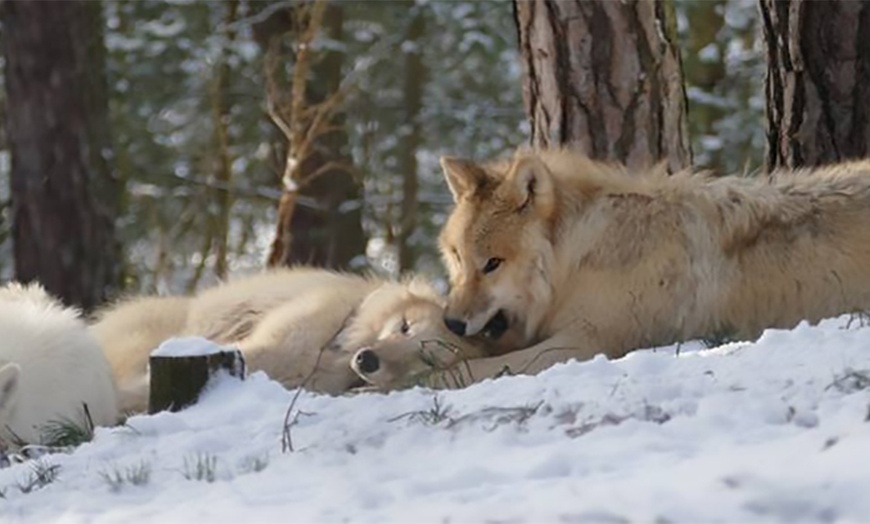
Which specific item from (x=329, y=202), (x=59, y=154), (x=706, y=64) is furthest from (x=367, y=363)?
(x=706, y=64)

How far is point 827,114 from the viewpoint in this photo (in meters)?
8.72

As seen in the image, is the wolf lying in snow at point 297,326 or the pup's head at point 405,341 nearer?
the pup's head at point 405,341

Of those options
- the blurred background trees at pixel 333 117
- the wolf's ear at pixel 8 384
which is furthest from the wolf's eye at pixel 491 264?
the blurred background trees at pixel 333 117

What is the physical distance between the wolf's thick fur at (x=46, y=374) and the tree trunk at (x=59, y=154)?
574 cm

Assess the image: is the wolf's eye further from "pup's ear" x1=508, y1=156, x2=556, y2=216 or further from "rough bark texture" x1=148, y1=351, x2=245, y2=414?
"rough bark texture" x1=148, y1=351, x2=245, y2=414

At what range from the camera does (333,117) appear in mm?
17016

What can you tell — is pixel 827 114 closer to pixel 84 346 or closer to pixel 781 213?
pixel 781 213

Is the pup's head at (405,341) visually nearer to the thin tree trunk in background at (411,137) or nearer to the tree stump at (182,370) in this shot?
the tree stump at (182,370)

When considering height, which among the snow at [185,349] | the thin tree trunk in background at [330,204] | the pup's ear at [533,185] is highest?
the pup's ear at [533,185]

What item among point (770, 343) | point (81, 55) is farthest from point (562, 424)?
point (81, 55)

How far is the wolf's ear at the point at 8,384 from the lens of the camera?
22.0ft

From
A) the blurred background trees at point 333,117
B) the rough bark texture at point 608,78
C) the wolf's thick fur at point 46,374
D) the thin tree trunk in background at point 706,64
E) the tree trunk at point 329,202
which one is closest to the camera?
the wolf's thick fur at point 46,374

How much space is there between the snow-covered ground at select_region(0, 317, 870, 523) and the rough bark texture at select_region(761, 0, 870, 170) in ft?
9.31

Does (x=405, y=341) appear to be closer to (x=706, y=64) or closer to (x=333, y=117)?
(x=333, y=117)
